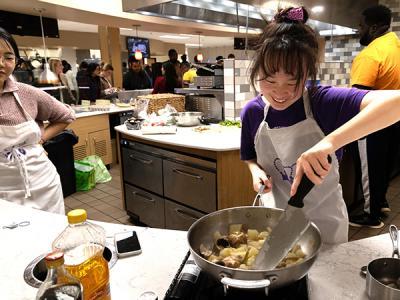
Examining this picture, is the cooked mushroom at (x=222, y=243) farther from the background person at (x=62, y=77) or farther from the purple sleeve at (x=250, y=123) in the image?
the background person at (x=62, y=77)

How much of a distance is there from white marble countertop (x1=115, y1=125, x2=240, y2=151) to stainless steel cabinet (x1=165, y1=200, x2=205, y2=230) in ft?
1.75

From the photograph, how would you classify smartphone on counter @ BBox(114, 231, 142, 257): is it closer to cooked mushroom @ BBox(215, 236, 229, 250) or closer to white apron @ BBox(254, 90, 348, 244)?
cooked mushroom @ BBox(215, 236, 229, 250)

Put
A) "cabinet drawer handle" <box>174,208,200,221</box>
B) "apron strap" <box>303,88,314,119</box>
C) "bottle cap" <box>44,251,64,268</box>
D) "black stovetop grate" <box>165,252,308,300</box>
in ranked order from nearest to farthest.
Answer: "bottle cap" <box>44,251,64,268</box>
"black stovetop grate" <box>165,252,308,300</box>
"apron strap" <box>303,88,314,119</box>
"cabinet drawer handle" <box>174,208,200,221</box>

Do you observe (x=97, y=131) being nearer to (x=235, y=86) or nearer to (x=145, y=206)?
(x=145, y=206)

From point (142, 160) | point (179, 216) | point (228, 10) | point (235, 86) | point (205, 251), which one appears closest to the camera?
point (205, 251)

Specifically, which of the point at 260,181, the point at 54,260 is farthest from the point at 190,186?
the point at 54,260

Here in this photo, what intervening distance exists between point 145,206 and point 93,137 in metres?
2.23

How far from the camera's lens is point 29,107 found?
5.89ft

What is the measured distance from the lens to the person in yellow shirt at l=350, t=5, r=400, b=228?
9.14 feet

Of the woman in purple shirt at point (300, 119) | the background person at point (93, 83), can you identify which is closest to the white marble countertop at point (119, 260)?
the woman in purple shirt at point (300, 119)

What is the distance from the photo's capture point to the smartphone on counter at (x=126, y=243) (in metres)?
1.08

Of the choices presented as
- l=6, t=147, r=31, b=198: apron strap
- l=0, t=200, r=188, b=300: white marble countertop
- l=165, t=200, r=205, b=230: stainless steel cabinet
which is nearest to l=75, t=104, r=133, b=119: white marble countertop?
l=165, t=200, r=205, b=230: stainless steel cabinet

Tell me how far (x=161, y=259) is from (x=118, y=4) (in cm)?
587

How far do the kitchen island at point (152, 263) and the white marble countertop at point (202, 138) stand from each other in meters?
1.23
